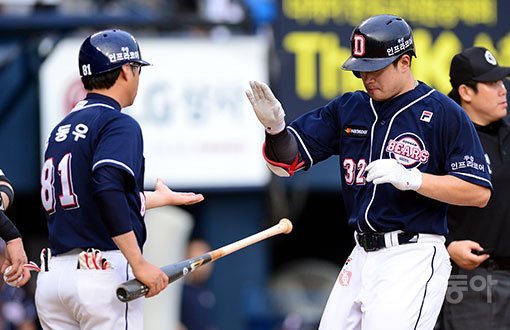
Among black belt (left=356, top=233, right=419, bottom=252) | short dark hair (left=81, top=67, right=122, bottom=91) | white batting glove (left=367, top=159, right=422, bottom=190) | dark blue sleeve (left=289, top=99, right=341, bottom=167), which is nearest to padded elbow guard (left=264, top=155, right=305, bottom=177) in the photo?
dark blue sleeve (left=289, top=99, right=341, bottom=167)

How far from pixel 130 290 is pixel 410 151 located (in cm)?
157

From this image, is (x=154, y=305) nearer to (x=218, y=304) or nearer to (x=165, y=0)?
(x=218, y=304)

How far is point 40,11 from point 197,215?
9.51 feet

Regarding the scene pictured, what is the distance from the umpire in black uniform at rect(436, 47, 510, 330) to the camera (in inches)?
264

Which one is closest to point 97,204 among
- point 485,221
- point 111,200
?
point 111,200

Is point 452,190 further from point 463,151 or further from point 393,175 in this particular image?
point 393,175

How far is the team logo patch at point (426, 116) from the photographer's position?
5.80 meters

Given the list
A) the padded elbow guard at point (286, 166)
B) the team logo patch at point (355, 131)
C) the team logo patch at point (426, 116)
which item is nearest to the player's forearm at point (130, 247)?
the padded elbow guard at point (286, 166)

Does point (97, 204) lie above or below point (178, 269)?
above

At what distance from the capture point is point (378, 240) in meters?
5.82

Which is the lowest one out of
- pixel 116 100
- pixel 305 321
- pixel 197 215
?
pixel 305 321

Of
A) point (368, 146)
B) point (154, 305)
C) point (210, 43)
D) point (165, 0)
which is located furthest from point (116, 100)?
point (165, 0)

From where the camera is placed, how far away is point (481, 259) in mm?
6555

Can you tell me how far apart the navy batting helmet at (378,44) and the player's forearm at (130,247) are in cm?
141
